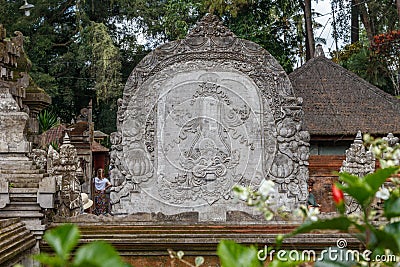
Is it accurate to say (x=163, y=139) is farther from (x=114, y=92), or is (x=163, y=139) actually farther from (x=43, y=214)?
(x=114, y=92)

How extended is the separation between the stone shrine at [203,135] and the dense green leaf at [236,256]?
8.48 metres

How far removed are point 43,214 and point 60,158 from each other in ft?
16.2

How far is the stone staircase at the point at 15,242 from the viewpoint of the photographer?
165 inches

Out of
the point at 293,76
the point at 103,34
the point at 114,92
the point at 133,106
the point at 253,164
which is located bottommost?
the point at 253,164

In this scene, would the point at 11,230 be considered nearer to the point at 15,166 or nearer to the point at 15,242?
the point at 15,242

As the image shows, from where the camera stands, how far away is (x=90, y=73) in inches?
1090

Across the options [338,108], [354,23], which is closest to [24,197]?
[338,108]

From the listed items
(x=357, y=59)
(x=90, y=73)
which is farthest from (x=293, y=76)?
(x=90, y=73)

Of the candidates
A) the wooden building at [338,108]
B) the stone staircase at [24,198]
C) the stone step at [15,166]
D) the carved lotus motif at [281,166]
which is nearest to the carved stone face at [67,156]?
the carved lotus motif at [281,166]

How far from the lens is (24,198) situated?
526 centimetres

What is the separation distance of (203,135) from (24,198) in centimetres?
532

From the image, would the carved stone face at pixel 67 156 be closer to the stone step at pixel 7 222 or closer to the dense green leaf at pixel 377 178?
the stone step at pixel 7 222

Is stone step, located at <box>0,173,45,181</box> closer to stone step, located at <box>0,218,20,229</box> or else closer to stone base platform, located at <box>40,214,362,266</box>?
stone step, located at <box>0,218,20,229</box>

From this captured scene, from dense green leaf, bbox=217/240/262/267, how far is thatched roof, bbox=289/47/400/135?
1248 cm
